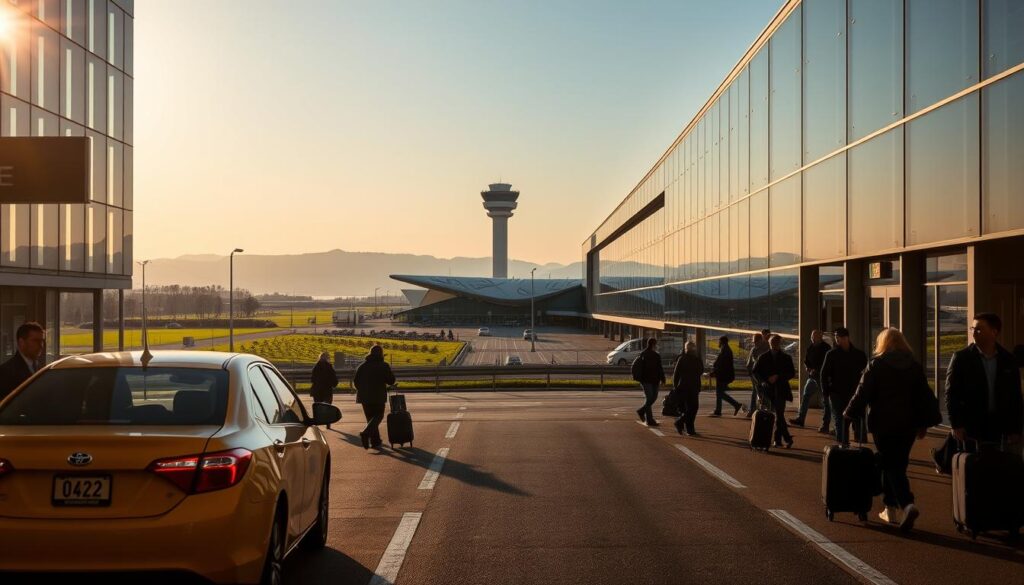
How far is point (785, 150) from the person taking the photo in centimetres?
2458

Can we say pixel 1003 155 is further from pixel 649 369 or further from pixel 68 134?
pixel 68 134

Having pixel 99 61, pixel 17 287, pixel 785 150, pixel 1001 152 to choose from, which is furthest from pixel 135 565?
pixel 99 61

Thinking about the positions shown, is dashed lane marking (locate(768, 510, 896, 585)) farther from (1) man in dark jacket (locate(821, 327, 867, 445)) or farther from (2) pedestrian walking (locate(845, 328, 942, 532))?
(1) man in dark jacket (locate(821, 327, 867, 445))

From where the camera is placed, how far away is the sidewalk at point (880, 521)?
7.39 meters

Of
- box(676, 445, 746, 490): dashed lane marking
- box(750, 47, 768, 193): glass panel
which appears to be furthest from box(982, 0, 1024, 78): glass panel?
box(750, 47, 768, 193): glass panel

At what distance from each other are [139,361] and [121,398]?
12.7 inches

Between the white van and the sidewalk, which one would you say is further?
the white van

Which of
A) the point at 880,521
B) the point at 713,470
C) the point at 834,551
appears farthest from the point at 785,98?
the point at 834,551

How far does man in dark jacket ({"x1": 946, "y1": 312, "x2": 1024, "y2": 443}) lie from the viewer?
868 cm

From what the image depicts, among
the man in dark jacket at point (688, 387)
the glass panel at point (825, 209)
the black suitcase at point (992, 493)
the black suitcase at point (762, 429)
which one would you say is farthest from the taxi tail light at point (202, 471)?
the glass panel at point (825, 209)

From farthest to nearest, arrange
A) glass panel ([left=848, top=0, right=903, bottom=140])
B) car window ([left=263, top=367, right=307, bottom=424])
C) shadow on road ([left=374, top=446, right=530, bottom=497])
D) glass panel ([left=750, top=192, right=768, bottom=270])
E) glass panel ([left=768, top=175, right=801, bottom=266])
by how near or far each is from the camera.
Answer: glass panel ([left=750, top=192, right=768, bottom=270])
glass panel ([left=768, top=175, right=801, bottom=266])
glass panel ([left=848, top=0, right=903, bottom=140])
shadow on road ([left=374, top=446, right=530, bottom=497])
car window ([left=263, top=367, right=307, bottom=424])

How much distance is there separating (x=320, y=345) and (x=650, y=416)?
2675 inches

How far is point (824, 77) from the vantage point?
21250mm

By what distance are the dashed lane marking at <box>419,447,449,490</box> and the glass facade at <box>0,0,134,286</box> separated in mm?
16532
